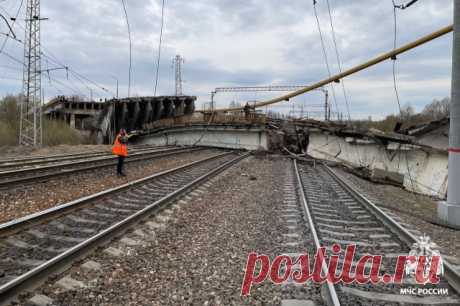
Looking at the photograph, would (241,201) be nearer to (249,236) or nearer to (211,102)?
(249,236)

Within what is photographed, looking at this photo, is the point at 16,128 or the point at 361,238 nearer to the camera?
the point at 361,238

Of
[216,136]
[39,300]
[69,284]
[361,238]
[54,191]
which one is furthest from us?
[216,136]

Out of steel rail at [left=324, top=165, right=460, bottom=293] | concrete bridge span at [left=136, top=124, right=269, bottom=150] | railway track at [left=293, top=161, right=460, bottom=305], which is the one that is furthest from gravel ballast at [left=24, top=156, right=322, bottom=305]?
concrete bridge span at [left=136, top=124, right=269, bottom=150]

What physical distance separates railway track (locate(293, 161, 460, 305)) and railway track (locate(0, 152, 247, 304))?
3080mm

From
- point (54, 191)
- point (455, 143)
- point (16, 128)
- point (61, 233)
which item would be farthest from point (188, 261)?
point (16, 128)

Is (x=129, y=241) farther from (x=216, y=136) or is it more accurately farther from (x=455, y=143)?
(x=216, y=136)

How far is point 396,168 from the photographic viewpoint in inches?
666

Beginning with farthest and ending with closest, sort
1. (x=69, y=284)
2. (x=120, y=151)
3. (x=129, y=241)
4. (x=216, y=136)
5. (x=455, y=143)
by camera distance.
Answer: (x=216, y=136) → (x=120, y=151) → (x=455, y=143) → (x=129, y=241) → (x=69, y=284)

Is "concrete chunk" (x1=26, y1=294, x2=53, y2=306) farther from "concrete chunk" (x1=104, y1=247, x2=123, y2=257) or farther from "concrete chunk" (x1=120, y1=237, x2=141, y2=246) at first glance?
"concrete chunk" (x1=120, y1=237, x2=141, y2=246)

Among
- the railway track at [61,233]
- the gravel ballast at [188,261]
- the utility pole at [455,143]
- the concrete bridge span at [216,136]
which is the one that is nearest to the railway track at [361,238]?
the gravel ballast at [188,261]

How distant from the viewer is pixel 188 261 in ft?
14.3

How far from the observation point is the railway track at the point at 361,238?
3.35 m

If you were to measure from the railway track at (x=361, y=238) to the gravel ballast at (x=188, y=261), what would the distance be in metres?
0.37

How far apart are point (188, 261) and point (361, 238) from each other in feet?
9.69
